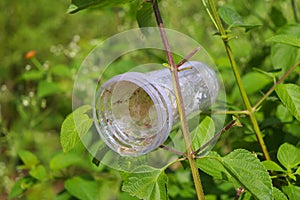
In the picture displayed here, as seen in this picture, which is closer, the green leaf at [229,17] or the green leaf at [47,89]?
the green leaf at [229,17]

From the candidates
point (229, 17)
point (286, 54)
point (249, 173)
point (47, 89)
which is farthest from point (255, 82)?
point (47, 89)

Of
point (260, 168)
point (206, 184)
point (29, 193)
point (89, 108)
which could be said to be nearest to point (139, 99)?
point (89, 108)

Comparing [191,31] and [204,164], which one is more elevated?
[191,31]

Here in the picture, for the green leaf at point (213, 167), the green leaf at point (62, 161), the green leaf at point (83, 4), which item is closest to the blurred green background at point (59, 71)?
the green leaf at point (62, 161)

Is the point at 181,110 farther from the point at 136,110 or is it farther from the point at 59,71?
the point at 59,71

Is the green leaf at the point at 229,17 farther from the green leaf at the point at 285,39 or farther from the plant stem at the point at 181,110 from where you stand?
the plant stem at the point at 181,110

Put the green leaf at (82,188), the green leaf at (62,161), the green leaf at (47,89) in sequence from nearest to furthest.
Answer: the green leaf at (82,188), the green leaf at (62,161), the green leaf at (47,89)

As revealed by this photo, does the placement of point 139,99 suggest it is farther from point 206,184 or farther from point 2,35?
point 2,35
